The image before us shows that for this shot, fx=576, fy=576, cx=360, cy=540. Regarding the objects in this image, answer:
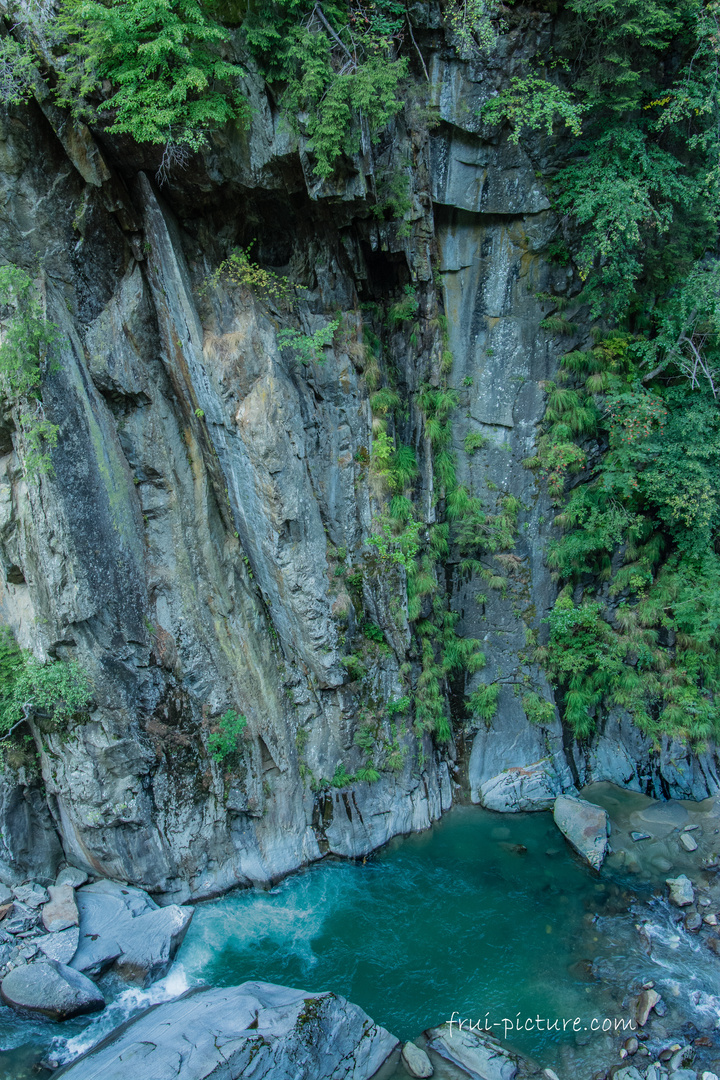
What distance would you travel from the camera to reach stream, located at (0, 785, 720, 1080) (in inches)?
313

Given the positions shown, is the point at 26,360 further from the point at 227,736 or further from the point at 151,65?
the point at 227,736

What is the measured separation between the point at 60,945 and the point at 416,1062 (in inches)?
207

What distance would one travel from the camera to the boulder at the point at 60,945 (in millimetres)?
8312

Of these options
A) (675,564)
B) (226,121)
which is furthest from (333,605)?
(226,121)

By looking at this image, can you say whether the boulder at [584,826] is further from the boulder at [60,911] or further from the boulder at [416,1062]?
the boulder at [60,911]

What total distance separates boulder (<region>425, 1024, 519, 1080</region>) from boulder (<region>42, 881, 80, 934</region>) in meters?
5.44

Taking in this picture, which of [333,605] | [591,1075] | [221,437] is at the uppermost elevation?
[221,437]

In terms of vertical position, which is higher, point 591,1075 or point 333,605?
point 333,605

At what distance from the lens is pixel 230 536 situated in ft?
34.8

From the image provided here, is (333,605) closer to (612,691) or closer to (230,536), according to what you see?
(230,536)

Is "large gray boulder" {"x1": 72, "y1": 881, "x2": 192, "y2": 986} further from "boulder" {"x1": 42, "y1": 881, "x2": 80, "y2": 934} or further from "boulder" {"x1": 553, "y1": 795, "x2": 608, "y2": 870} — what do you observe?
"boulder" {"x1": 553, "y1": 795, "x2": 608, "y2": 870}

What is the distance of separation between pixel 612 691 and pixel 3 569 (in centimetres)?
1163

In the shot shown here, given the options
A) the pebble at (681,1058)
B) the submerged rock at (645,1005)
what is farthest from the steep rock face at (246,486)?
the pebble at (681,1058)

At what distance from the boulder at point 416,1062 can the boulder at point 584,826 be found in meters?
4.52
